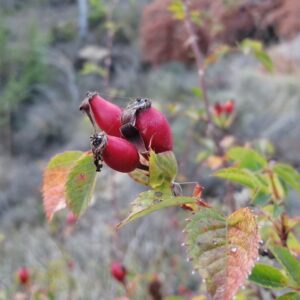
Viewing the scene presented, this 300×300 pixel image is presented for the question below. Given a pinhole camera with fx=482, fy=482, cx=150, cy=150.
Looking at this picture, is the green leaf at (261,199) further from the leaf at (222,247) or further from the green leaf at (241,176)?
the leaf at (222,247)

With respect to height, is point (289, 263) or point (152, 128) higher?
point (152, 128)

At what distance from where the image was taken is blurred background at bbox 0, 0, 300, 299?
107 inches

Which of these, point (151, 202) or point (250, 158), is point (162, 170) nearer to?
point (151, 202)

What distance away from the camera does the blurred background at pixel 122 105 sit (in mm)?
2713

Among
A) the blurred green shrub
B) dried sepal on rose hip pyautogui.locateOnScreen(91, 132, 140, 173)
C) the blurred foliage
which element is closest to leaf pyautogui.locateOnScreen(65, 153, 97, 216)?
dried sepal on rose hip pyautogui.locateOnScreen(91, 132, 140, 173)

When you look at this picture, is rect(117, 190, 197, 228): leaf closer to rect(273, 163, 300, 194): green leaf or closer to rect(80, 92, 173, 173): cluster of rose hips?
rect(80, 92, 173, 173): cluster of rose hips

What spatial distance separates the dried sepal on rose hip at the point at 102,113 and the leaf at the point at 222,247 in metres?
0.13

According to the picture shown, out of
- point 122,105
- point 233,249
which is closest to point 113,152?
point 233,249

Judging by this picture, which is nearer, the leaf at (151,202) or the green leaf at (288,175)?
the leaf at (151,202)

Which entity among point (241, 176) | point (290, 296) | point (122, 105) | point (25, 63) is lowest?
point (290, 296)

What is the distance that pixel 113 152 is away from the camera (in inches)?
17.3

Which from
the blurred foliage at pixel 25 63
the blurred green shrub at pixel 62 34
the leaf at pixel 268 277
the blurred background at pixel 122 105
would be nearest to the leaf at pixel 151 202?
the leaf at pixel 268 277

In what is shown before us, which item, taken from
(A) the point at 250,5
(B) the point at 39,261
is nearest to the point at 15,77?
(A) the point at 250,5

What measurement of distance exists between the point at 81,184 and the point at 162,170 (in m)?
0.08
